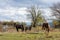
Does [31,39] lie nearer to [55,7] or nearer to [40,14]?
[40,14]

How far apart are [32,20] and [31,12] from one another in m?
3.39

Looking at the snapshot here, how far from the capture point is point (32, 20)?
191 ft

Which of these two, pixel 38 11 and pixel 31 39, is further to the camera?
pixel 38 11

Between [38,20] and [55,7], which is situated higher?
[55,7]

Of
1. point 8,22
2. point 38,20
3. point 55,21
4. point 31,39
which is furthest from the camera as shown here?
point 55,21

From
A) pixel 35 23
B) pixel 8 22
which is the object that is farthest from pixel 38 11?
pixel 8 22

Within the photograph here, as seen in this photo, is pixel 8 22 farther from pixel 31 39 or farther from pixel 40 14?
pixel 31 39

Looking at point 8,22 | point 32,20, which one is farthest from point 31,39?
point 32,20

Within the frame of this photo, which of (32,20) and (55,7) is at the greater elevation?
(55,7)

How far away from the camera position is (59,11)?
61.4 meters

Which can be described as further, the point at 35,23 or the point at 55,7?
the point at 55,7

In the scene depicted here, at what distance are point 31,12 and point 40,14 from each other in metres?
3.44

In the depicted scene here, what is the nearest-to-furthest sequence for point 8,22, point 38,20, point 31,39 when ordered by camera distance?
point 31,39
point 8,22
point 38,20

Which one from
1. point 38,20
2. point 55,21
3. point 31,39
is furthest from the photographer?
point 55,21
